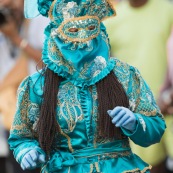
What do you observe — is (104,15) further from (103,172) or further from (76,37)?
(103,172)

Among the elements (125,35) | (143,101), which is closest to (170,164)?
(125,35)

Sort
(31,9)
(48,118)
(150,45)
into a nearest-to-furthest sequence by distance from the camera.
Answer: (48,118) → (31,9) → (150,45)

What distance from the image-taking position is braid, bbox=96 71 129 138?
5.58m

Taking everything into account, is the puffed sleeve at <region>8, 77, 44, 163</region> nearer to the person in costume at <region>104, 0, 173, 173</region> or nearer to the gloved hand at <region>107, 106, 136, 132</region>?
the gloved hand at <region>107, 106, 136, 132</region>

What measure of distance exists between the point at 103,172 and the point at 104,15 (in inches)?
39.2

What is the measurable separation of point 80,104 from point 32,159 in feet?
1.51

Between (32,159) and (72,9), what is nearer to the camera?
(32,159)

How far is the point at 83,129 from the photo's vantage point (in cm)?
562

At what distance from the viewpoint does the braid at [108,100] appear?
5.58 metres

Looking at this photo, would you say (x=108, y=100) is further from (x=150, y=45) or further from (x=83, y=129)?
(x=150, y=45)

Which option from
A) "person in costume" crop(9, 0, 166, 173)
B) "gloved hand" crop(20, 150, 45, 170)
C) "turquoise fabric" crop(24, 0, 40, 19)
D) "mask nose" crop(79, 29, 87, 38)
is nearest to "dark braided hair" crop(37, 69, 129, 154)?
"person in costume" crop(9, 0, 166, 173)

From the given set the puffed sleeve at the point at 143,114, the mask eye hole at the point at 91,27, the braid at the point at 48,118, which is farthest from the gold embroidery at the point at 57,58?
the puffed sleeve at the point at 143,114

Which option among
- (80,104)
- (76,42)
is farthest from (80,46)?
(80,104)

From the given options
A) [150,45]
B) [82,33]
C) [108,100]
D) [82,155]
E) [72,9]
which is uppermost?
[72,9]
